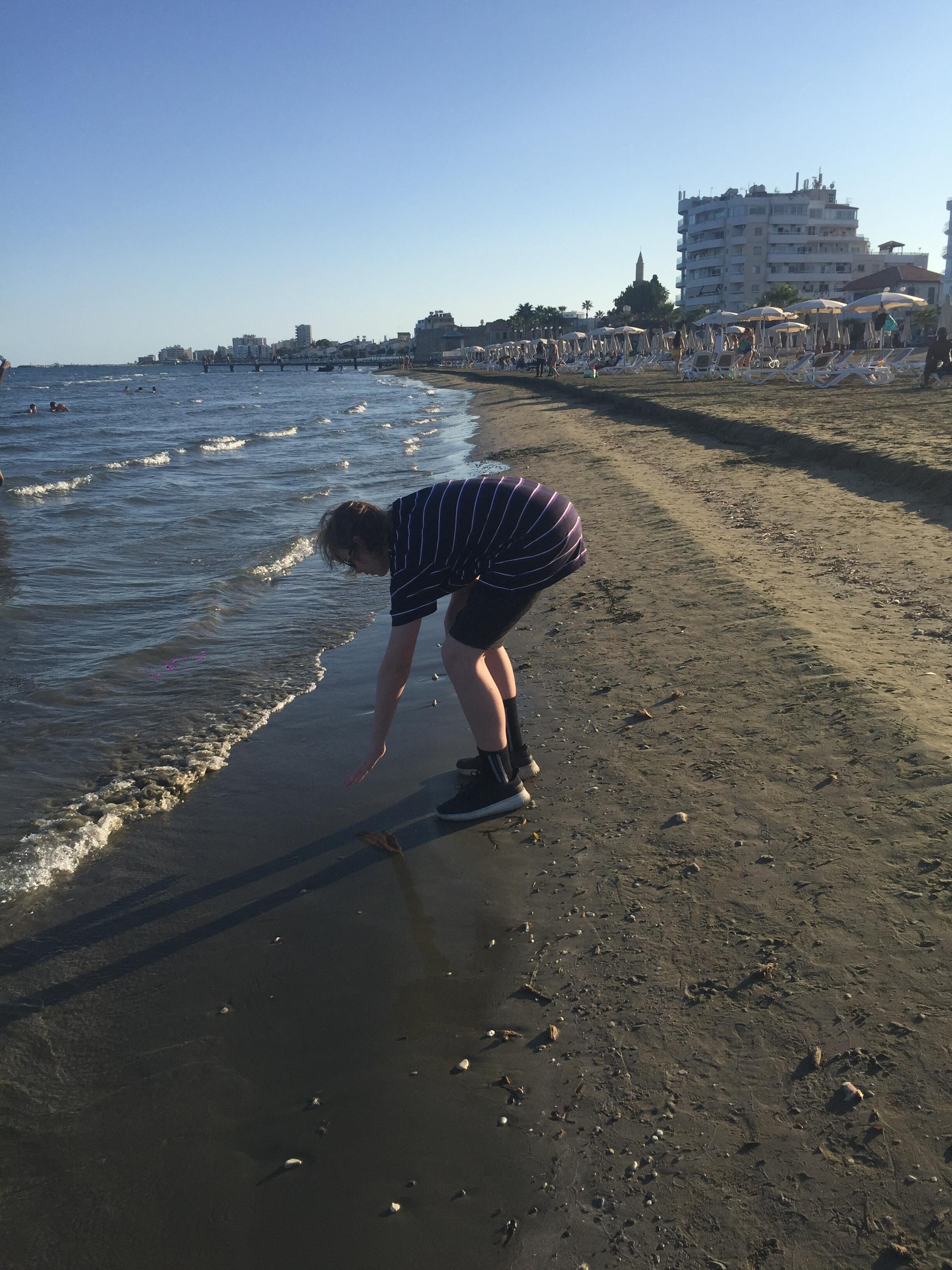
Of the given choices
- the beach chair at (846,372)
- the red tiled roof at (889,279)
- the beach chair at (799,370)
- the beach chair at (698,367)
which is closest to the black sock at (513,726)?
the beach chair at (846,372)

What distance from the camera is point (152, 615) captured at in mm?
7426

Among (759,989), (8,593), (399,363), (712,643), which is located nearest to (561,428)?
(8,593)

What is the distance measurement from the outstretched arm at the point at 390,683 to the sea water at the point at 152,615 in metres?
1.28

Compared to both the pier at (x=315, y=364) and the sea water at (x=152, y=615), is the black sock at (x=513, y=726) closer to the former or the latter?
the sea water at (x=152, y=615)

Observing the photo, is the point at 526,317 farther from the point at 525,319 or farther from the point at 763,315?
the point at 763,315

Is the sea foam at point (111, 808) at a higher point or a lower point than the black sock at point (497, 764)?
lower

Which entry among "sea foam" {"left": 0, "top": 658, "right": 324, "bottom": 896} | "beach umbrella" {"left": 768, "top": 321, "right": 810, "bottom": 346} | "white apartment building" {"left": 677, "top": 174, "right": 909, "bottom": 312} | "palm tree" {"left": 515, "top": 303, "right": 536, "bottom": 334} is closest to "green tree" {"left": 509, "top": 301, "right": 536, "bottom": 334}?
"palm tree" {"left": 515, "top": 303, "right": 536, "bottom": 334}

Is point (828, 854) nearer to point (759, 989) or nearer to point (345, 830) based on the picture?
point (759, 989)

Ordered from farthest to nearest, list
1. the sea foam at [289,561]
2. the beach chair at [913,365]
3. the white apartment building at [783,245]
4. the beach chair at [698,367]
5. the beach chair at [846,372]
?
the white apartment building at [783,245]
the beach chair at [698,367]
the beach chair at [913,365]
the beach chair at [846,372]
the sea foam at [289,561]

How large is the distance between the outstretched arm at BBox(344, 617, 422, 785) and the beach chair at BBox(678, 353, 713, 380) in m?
27.5

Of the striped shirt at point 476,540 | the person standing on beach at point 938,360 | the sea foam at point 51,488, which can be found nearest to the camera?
the striped shirt at point 476,540

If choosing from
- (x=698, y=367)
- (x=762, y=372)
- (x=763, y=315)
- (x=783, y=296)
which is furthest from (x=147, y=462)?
(x=783, y=296)

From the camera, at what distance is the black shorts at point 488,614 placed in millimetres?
3172

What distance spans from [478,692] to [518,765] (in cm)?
59
